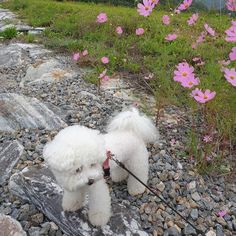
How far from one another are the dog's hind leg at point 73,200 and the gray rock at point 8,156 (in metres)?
0.77

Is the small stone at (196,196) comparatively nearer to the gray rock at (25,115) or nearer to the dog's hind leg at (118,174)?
the dog's hind leg at (118,174)

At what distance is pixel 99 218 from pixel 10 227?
65cm

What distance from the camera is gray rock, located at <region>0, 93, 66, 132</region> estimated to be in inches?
168

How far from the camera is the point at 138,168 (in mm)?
3275

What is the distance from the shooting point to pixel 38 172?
339 cm

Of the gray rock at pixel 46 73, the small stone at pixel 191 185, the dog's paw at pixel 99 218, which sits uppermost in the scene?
the dog's paw at pixel 99 218

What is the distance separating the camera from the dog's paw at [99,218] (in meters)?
2.89

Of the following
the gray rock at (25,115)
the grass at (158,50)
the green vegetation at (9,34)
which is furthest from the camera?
the green vegetation at (9,34)

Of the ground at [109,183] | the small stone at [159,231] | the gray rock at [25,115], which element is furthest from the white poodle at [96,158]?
the gray rock at [25,115]

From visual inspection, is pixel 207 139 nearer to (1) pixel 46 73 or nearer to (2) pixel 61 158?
(2) pixel 61 158

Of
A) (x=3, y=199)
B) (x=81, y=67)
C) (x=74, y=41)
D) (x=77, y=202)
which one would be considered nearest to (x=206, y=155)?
(x=77, y=202)

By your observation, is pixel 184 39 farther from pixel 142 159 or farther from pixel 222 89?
pixel 142 159

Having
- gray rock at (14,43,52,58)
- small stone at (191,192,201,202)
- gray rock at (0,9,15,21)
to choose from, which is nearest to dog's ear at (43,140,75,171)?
small stone at (191,192,201,202)

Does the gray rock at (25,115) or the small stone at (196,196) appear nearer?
the small stone at (196,196)
